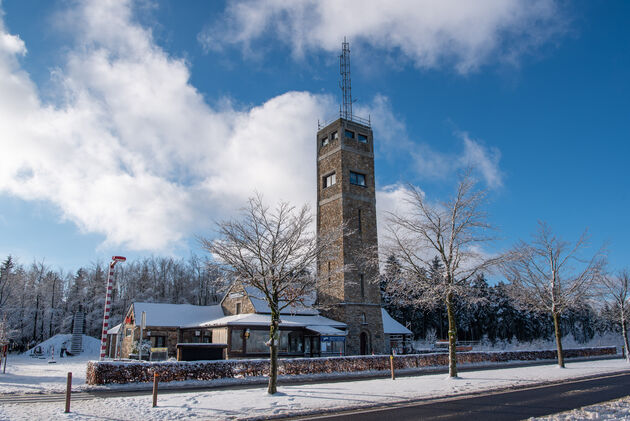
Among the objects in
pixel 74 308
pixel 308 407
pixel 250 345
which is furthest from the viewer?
pixel 74 308

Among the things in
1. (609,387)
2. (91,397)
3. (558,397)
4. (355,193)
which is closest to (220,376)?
(91,397)

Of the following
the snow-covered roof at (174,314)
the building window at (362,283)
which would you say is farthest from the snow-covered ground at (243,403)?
the snow-covered roof at (174,314)

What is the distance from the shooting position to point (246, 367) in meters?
21.4

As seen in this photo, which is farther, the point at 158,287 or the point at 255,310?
the point at 158,287

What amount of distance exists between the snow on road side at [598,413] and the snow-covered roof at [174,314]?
3031cm

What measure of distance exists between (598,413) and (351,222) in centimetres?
2650

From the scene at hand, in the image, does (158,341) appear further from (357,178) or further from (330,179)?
(357,178)

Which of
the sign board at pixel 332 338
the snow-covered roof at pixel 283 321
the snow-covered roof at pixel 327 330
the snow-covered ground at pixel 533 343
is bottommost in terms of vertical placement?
the snow-covered ground at pixel 533 343

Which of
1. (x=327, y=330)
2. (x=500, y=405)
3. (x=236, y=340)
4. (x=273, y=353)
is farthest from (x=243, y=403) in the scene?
(x=327, y=330)

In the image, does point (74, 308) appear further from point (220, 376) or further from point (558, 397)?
point (558, 397)

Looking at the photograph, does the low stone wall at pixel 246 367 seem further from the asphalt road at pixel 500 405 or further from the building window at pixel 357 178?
the building window at pixel 357 178

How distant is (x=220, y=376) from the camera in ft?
67.1

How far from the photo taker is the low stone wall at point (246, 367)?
17922 millimetres

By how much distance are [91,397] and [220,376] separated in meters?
6.71
